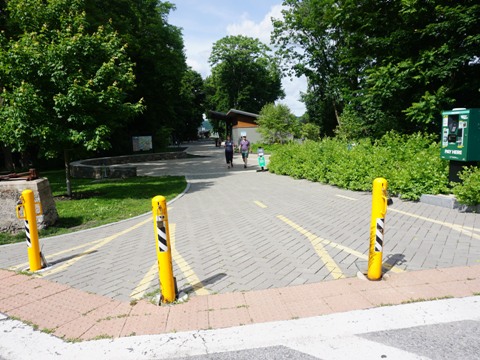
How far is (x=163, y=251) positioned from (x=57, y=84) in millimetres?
8390

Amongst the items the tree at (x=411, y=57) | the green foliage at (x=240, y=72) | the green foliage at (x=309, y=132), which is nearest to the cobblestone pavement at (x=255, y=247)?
the tree at (x=411, y=57)

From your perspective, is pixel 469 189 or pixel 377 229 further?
pixel 469 189

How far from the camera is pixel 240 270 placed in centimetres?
458

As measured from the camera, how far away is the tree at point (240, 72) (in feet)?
210

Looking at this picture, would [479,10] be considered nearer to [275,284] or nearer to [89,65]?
[275,284]

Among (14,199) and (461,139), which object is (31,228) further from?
(461,139)

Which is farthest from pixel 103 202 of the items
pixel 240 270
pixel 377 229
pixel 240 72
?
pixel 240 72

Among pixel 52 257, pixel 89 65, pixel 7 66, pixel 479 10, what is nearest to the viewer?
pixel 52 257

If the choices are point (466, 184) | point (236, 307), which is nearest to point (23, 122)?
point (236, 307)

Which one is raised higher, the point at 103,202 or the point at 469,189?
the point at 469,189

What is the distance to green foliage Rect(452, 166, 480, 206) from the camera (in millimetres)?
6711

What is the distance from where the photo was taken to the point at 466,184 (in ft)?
22.5

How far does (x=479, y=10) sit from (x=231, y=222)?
11592mm

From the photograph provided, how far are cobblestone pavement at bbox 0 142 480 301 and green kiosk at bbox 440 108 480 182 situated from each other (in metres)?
1.26
